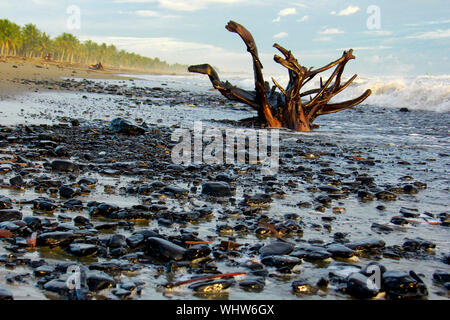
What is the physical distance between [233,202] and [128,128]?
14.9 feet

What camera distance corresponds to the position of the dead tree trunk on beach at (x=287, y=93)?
9125mm

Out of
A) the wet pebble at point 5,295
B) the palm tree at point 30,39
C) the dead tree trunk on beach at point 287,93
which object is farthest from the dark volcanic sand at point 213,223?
the palm tree at point 30,39

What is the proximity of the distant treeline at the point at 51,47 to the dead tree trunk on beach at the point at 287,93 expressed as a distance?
95931 mm

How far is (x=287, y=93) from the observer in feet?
31.6

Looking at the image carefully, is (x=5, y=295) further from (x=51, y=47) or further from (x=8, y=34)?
(x=51, y=47)

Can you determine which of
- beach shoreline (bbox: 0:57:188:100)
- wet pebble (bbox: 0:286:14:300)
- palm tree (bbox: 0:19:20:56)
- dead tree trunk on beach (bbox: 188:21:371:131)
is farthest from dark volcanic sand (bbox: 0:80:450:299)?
palm tree (bbox: 0:19:20:56)

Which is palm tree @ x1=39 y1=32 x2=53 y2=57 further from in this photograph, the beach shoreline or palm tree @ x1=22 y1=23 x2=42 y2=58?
the beach shoreline

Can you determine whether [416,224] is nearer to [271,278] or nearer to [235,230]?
[235,230]

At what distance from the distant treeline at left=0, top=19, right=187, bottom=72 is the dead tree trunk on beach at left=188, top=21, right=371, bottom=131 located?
9593cm

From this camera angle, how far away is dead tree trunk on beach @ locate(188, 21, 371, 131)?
359 inches

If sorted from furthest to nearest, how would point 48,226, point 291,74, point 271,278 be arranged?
1. point 291,74
2. point 48,226
3. point 271,278

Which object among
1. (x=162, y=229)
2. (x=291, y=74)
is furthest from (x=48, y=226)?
(x=291, y=74)

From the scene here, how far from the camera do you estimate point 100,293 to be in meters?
2.12

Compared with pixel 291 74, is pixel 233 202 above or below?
below
